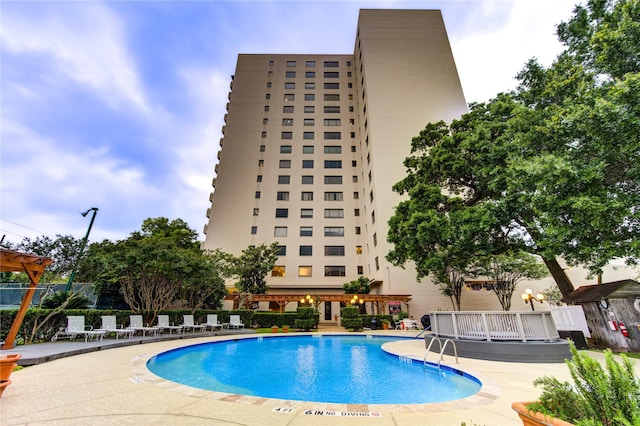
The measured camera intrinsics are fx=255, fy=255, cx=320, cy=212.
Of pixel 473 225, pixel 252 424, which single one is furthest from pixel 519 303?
pixel 252 424

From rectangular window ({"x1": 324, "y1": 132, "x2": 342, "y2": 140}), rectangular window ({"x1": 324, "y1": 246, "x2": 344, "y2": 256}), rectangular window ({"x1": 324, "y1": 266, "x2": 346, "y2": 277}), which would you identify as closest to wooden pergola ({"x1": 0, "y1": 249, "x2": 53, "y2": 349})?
rectangular window ({"x1": 324, "y1": 266, "x2": 346, "y2": 277})

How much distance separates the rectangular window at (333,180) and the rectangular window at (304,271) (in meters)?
9.61

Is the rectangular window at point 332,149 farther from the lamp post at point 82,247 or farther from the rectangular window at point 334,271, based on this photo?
the lamp post at point 82,247

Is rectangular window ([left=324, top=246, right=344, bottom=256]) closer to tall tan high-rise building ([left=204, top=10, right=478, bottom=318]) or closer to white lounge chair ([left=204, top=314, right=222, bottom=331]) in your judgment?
tall tan high-rise building ([left=204, top=10, right=478, bottom=318])

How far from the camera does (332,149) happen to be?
99.0ft

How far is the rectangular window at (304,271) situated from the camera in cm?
2523

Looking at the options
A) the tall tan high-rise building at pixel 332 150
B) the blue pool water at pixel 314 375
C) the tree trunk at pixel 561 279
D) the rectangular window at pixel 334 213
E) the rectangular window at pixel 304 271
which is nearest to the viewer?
the blue pool water at pixel 314 375

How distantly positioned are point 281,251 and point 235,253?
4.58m

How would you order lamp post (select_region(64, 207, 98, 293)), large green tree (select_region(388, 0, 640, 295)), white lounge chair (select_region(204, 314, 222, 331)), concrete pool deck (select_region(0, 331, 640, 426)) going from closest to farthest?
concrete pool deck (select_region(0, 331, 640, 426)) → large green tree (select_region(388, 0, 640, 295)) → lamp post (select_region(64, 207, 98, 293)) → white lounge chair (select_region(204, 314, 222, 331))

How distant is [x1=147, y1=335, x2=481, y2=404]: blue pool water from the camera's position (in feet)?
17.6

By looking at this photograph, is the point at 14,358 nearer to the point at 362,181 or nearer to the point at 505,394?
the point at 505,394

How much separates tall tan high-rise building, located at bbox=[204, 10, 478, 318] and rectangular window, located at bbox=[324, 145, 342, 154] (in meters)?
0.12

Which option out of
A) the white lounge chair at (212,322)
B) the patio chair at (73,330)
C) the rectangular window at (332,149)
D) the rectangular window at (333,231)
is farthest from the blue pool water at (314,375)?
the rectangular window at (332,149)

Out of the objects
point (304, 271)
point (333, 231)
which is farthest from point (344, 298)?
point (333, 231)
